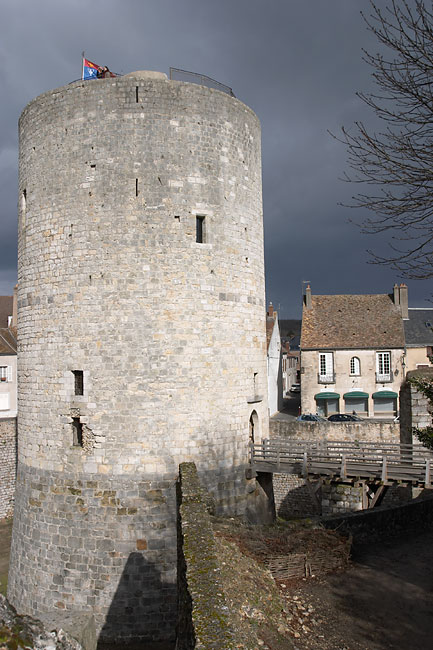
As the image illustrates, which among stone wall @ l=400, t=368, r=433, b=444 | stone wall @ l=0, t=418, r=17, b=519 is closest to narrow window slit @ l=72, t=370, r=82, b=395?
stone wall @ l=400, t=368, r=433, b=444

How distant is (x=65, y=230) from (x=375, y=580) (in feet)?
29.6

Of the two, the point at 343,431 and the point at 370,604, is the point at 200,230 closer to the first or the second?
the point at 370,604

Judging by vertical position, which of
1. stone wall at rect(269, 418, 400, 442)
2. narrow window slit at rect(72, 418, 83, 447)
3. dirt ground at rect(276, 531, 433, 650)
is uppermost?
narrow window slit at rect(72, 418, 83, 447)

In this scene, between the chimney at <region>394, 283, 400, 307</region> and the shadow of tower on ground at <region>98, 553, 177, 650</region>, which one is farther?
the chimney at <region>394, 283, 400, 307</region>

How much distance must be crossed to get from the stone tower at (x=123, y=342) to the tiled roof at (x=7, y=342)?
61.0 ft

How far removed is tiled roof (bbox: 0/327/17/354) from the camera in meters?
29.5

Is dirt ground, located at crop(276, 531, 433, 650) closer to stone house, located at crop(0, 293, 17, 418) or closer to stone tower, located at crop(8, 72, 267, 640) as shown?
stone tower, located at crop(8, 72, 267, 640)

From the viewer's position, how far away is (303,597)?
768 centimetres

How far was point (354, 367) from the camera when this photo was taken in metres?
32.2

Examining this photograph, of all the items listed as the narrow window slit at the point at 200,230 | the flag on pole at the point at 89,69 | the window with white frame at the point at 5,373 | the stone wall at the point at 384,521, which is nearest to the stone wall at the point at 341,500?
the stone wall at the point at 384,521

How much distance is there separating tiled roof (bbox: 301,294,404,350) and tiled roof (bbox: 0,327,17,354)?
56.2 ft

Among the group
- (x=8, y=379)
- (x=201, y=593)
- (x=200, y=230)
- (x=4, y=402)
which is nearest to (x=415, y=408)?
(x=200, y=230)

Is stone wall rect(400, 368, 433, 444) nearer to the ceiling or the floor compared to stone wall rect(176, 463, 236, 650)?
nearer to the ceiling

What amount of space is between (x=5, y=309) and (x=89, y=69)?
33502 mm
